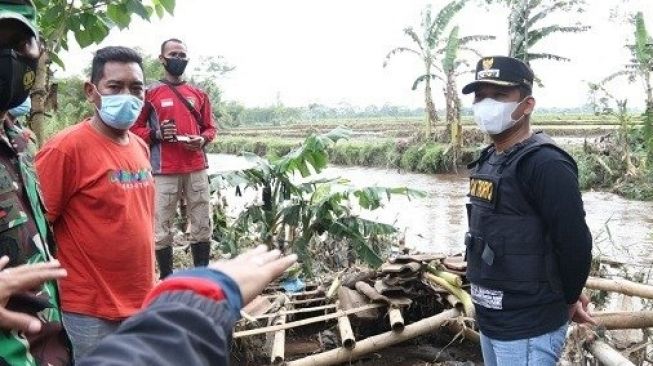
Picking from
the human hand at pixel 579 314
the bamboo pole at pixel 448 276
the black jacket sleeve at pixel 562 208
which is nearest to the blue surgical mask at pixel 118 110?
the black jacket sleeve at pixel 562 208

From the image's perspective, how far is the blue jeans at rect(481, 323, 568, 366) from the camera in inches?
87.3

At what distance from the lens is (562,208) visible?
2.08 meters

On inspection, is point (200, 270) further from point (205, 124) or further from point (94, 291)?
point (205, 124)

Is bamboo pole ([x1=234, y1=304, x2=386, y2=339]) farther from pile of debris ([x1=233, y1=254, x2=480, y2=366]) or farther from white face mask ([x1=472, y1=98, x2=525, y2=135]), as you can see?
white face mask ([x1=472, y1=98, x2=525, y2=135])


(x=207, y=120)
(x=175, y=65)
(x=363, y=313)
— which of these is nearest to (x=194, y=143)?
(x=207, y=120)

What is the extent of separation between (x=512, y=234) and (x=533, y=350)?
464mm

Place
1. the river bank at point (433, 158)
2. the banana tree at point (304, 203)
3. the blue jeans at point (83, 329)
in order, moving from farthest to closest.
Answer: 1. the river bank at point (433, 158)
2. the banana tree at point (304, 203)
3. the blue jeans at point (83, 329)

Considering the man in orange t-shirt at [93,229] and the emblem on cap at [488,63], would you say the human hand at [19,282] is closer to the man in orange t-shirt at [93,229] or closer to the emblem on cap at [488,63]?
the man in orange t-shirt at [93,229]

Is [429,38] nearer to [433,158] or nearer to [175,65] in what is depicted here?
[433,158]

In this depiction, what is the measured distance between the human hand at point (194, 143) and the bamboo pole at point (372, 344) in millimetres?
1866

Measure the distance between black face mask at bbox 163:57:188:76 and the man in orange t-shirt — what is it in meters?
2.27

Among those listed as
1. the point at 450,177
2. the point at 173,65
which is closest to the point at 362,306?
the point at 173,65

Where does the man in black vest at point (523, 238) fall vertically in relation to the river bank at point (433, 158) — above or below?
above

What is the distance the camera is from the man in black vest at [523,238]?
6.94 feet
